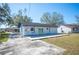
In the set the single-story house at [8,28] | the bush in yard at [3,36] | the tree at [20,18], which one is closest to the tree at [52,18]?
the tree at [20,18]

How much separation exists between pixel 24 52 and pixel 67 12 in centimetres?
91

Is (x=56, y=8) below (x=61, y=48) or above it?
above

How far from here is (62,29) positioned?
23.4 ft

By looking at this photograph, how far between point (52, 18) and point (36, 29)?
30cm

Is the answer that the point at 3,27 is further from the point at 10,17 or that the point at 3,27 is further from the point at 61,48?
the point at 61,48

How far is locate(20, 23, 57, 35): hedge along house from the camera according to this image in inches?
280

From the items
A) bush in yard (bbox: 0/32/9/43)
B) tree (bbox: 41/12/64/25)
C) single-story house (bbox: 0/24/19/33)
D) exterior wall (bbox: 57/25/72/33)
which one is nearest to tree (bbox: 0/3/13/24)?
single-story house (bbox: 0/24/19/33)

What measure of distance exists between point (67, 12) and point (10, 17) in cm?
89

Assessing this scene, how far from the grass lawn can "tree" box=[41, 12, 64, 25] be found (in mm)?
253

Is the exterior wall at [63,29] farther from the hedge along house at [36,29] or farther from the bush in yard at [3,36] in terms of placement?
the bush in yard at [3,36]

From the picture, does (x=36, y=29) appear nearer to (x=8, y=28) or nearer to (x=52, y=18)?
(x=52, y=18)

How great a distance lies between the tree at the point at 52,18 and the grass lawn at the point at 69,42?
0.25m
